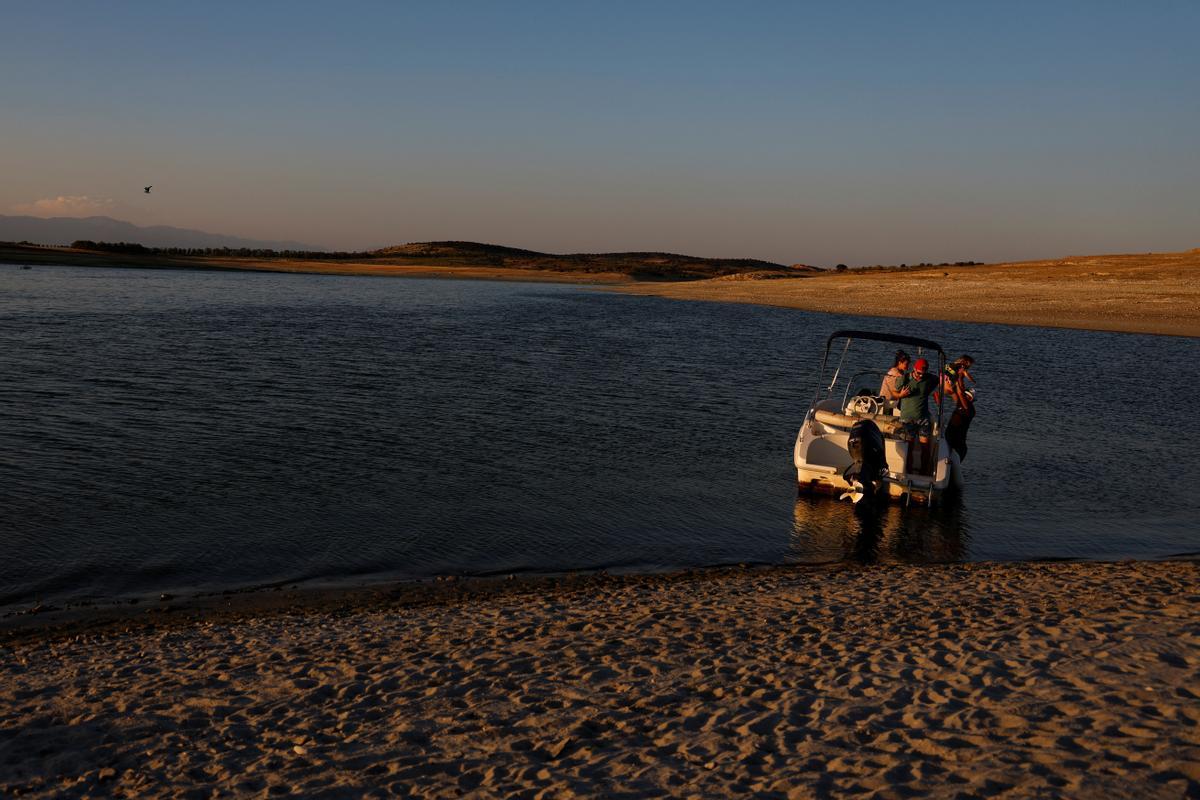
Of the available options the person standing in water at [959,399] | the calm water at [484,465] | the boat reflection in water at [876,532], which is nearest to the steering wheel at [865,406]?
the person standing in water at [959,399]

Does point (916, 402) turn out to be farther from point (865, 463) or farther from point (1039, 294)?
point (1039, 294)

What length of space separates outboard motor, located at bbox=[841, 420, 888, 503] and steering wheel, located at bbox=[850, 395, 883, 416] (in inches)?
88.2

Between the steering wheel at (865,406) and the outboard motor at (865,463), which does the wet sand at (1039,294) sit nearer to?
the steering wheel at (865,406)

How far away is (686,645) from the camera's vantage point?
27.4ft

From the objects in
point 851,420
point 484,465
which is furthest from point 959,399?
point 484,465

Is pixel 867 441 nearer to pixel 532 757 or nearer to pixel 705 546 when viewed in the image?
pixel 705 546

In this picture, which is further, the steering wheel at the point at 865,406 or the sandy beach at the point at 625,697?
the steering wheel at the point at 865,406

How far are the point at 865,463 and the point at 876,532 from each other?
1262 mm

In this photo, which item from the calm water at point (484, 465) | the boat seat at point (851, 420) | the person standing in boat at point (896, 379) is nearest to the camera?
the calm water at point (484, 465)

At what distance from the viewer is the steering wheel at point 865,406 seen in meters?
17.0

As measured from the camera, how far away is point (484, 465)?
16781mm

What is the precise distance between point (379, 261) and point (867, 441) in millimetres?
173290

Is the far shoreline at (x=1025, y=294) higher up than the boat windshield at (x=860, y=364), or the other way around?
the far shoreline at (x=1025, y=294)

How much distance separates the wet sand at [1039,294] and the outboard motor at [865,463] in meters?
40.7
